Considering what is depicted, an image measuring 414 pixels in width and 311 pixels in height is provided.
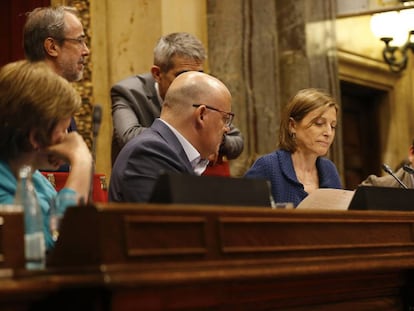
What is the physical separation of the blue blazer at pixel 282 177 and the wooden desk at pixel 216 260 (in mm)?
1425

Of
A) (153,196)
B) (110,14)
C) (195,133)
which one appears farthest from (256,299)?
(110,14)

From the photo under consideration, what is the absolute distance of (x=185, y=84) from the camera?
379 centimetres

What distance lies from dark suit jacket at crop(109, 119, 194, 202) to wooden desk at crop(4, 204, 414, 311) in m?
0.79

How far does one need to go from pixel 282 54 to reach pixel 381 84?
2.67 metres

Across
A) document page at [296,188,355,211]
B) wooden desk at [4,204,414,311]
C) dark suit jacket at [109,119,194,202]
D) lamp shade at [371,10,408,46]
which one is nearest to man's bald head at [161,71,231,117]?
dark suit jacket at [109,119,194,202]

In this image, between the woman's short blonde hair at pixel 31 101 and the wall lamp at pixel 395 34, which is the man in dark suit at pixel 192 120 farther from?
the wall lamp at pixel 395 34

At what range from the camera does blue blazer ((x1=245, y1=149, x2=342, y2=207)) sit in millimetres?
4684

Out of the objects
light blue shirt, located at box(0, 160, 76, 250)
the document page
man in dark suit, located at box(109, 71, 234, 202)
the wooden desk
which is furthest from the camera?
man in dark suit, located at box(109, 71, 234, 202)

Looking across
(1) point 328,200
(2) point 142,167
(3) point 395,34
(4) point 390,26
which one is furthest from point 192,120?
(3) point 395,34

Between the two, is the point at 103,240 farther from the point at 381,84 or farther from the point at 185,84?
the point at 381,84

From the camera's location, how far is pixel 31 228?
8.00 feet

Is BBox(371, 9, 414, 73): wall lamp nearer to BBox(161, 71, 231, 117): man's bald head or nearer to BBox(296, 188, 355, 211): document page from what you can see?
BBox(161, 71, 231, 117): man's bald head

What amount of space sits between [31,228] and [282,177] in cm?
243

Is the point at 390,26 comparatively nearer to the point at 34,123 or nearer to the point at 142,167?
the point at 142,167
